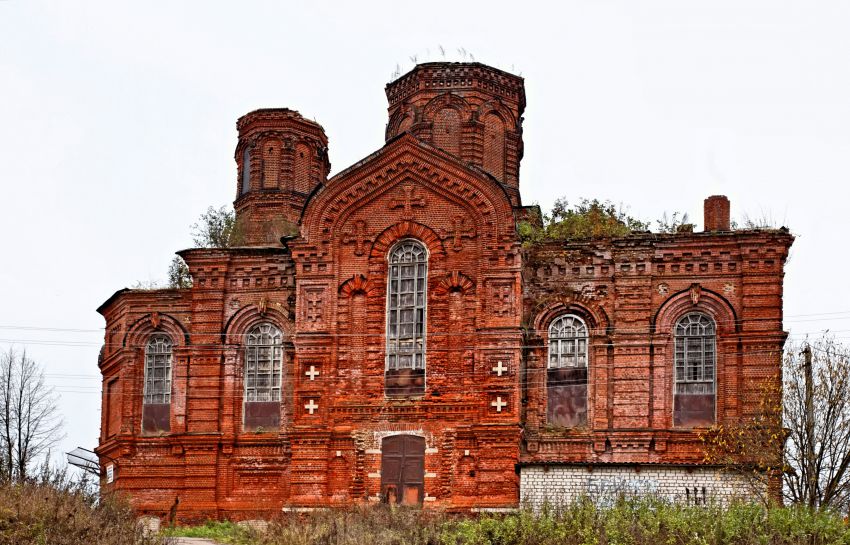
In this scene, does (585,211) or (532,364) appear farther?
(585,211)

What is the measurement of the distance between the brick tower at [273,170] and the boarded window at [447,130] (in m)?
3.61

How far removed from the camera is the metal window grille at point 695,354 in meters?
31.6

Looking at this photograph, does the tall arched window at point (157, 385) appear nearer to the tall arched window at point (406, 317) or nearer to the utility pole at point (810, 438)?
the tall arched window at point (406, 317)

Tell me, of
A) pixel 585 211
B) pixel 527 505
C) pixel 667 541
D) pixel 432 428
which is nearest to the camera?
pixel 667 541

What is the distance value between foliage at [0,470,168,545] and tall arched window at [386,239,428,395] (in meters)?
9.04

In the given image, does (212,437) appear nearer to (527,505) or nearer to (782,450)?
(527,505)

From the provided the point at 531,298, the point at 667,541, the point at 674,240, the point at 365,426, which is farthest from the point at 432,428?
the point at 667,541

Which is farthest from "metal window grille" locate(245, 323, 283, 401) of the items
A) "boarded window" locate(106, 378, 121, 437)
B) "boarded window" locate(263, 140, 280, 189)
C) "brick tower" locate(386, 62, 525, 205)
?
"brick tower" locate(386, 62, 525, 205)

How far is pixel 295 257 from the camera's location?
3322 centimetres

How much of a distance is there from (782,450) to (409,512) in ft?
24.0

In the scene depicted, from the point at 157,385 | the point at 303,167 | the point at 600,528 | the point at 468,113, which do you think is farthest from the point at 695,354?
the point at 157,385

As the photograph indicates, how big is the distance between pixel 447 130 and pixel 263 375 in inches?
309

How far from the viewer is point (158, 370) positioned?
113 feet

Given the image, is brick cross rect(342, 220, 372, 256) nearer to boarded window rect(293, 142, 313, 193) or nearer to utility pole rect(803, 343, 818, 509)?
boarded window rect(293, 142, 313, 193)
